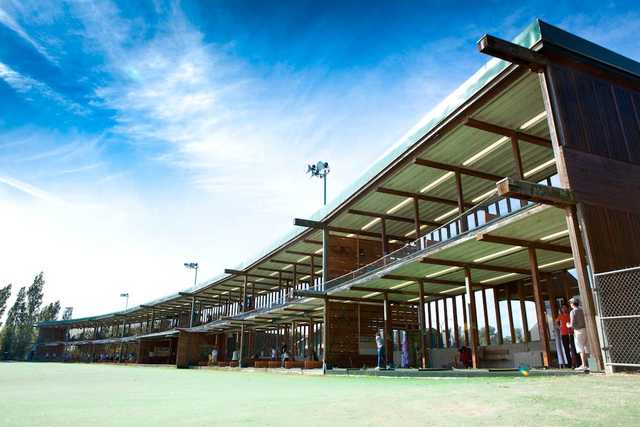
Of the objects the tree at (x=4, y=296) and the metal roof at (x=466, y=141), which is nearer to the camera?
the metal roof at (x=466, y=141)

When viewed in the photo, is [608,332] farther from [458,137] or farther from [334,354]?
[334,354]

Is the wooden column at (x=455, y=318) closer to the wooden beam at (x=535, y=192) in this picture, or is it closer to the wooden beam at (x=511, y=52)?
the wooden beam at (x=535, y=192)

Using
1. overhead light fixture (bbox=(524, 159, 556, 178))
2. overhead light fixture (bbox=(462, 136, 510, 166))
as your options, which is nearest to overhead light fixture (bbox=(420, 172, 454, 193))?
overhead light fixture (bbox=(462, 136, 510, 166))

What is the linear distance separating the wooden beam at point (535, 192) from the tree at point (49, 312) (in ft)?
303

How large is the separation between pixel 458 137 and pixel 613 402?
10.4 metres

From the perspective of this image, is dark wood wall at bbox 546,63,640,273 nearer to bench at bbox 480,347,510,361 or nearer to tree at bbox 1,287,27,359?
bench at bbox 480,347,510,361

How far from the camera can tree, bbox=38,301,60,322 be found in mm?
80875

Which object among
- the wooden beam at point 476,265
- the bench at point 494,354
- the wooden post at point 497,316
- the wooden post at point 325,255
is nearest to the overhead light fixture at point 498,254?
the wooden beam at point 476,265

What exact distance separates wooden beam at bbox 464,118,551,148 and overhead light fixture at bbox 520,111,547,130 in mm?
303

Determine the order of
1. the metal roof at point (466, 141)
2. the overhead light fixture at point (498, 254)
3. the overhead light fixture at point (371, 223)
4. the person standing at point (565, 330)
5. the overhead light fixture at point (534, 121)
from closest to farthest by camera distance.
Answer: the person standing at point (565, 330) → the metal roof at point (466, 141) → the overhead light fixture at point (534, 121) → the overhead light fixture at point (498, 254) → the overhead light fixture at point (371, 223)

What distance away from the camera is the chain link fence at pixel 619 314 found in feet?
26.5

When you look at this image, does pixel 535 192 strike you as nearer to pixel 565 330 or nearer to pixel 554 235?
pixel 565 330

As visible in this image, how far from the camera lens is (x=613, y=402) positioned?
4.36 m

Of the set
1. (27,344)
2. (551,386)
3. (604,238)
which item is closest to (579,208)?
(604,238)
